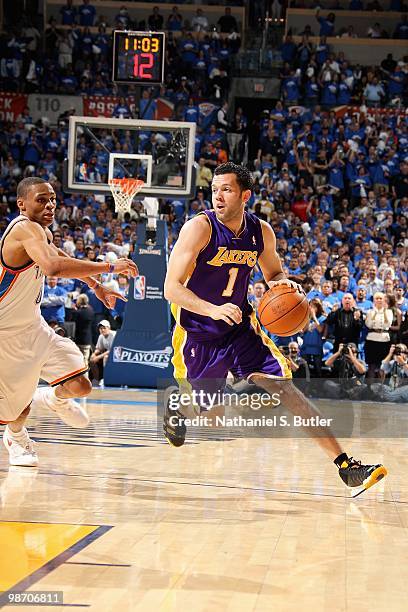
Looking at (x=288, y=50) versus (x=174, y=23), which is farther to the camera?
(x=174, y=23)

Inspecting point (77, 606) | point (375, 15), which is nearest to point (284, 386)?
point (77, 606)

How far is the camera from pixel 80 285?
13.4m

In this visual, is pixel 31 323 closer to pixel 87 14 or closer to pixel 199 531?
pixel 199 531

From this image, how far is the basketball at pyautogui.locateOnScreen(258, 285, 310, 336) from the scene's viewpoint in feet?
16.7

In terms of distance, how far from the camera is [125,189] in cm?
1223

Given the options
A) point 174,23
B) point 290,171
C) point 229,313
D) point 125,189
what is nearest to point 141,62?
point 125,189

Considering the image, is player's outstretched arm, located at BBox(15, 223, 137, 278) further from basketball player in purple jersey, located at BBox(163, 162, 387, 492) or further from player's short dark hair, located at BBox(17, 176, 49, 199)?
basketball player in purple jersey, located at BBox(163, 162, 387, 492)

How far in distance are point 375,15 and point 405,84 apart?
9.99 feet

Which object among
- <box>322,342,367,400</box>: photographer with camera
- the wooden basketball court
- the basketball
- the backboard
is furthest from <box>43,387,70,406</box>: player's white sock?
the backboard

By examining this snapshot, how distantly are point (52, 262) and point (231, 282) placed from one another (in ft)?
3.48

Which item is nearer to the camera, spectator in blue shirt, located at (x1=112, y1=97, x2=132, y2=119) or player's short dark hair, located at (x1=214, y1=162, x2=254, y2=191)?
player's short dark hair, located at (x1=214, y1=162, x2=254, y2=191)

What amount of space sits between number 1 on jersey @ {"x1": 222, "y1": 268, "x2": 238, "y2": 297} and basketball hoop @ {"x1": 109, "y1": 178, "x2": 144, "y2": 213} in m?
7.22

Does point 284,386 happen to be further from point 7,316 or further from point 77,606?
point 77,606

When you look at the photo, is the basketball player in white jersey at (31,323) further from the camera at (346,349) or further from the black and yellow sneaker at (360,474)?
the camera at (346,349)
